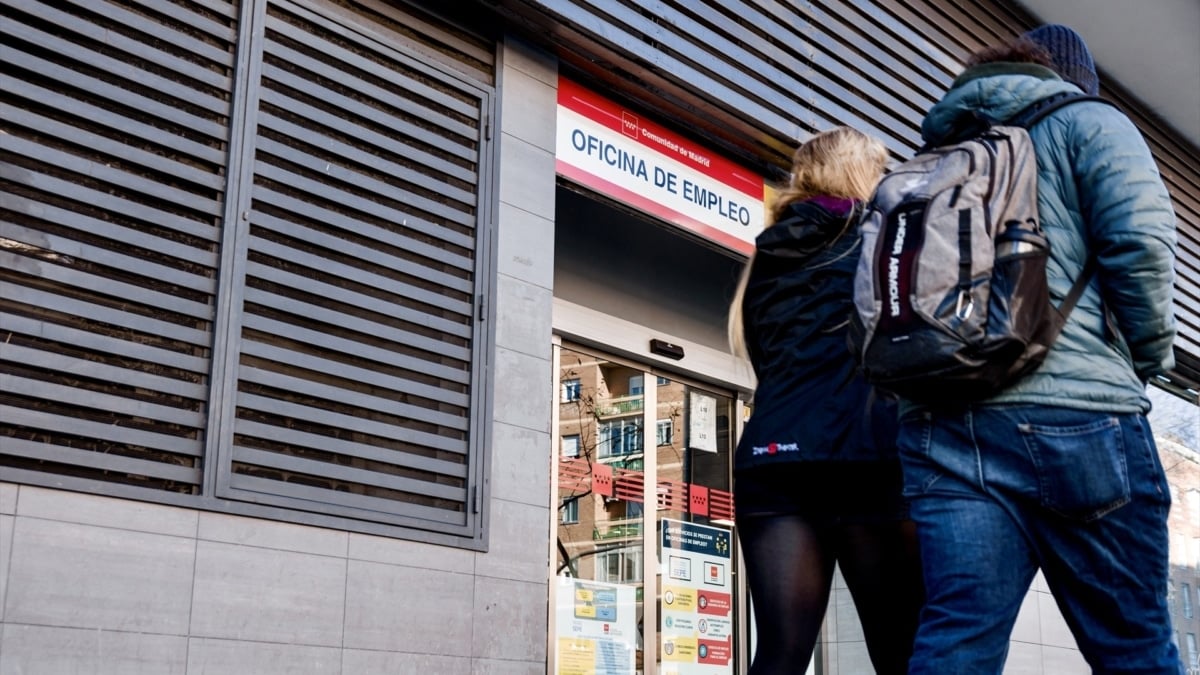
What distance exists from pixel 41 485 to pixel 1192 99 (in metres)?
11.3

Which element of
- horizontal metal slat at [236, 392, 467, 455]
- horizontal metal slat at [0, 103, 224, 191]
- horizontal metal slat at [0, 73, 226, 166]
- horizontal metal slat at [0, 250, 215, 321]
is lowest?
horizontal metal slat at [236, 392, 467, 455]

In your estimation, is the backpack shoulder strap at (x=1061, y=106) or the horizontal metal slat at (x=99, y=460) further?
the horizontal metal slat at (x=99, y=460)

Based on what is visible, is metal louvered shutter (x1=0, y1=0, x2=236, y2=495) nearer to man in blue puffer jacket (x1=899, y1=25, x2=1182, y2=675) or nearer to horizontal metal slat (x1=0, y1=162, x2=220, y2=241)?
horizontal metal slat (x1=0, y1=162, x2=220, y2=241)

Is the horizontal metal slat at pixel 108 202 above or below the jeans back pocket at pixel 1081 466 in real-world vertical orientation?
above

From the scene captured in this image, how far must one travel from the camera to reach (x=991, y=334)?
2.91m

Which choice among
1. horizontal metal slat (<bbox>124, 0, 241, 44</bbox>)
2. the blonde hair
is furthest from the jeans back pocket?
horizontal metal slat (<bbox>124, 0, 241, 44</bbox>)

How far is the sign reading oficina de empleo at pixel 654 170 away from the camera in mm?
7328

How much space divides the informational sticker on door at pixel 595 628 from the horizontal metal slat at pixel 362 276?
218 centimetres

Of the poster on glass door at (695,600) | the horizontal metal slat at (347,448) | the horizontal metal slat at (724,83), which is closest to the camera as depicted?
Result: the horizontal metal slat at (347,448)

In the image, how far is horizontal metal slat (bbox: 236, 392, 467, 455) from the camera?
5.49m

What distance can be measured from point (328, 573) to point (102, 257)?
1497 mm

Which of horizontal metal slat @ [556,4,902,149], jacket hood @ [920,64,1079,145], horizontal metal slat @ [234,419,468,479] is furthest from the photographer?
horizontal metal slat @ [556,4,902,149]

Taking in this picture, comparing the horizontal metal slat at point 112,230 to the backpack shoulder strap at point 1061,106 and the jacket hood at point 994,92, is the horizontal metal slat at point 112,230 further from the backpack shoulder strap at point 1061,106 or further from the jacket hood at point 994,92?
the backpack shoulder strap at point 1061,106

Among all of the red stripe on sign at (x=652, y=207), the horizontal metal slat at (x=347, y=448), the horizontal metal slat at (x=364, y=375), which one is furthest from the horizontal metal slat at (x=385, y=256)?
the red stripe on sign at (x=652, y=207)
